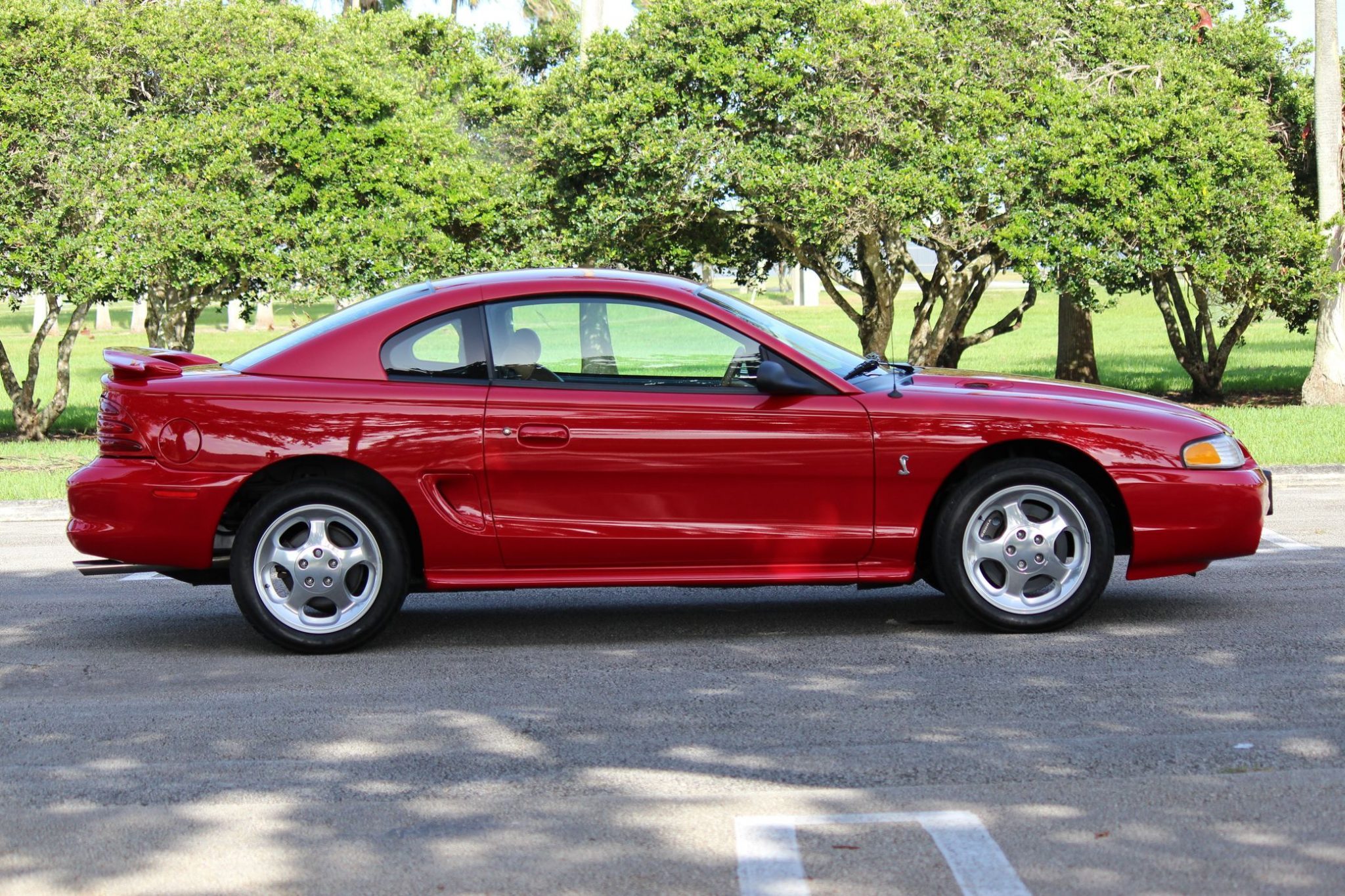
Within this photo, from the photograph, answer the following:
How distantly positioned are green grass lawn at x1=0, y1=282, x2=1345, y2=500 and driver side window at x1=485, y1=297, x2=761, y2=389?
7.54 metres

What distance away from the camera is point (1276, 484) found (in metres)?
13.1

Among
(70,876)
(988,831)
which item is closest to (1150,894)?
(988,831)

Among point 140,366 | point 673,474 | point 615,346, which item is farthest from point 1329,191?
point 140,366

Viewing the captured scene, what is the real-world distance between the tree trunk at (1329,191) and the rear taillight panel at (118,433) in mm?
16338

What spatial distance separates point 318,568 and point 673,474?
153 cm

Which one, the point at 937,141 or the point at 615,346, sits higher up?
the point at 937,141

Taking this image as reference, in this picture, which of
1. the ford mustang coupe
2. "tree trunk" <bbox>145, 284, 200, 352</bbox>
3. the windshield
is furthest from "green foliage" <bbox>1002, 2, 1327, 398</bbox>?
the ford mustang coupe

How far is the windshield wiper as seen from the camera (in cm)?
714

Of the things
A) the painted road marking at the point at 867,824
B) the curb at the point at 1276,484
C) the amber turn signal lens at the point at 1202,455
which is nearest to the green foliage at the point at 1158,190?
the curb at the point at 1276,484

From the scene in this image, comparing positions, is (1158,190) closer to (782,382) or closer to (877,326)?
(877,326)

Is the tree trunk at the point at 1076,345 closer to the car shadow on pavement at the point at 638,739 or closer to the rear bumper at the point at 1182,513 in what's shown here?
the car shadow on pavement at the point at 638,739

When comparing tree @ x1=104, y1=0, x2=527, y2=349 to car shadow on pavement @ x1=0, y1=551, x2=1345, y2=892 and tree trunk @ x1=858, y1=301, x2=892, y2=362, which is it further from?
car shadow on pavement @ x1=0, y1=551, x2=1345, y2=892

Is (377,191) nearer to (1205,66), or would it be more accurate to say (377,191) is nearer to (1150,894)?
(1205,66)

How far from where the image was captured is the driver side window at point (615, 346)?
6918 mm
